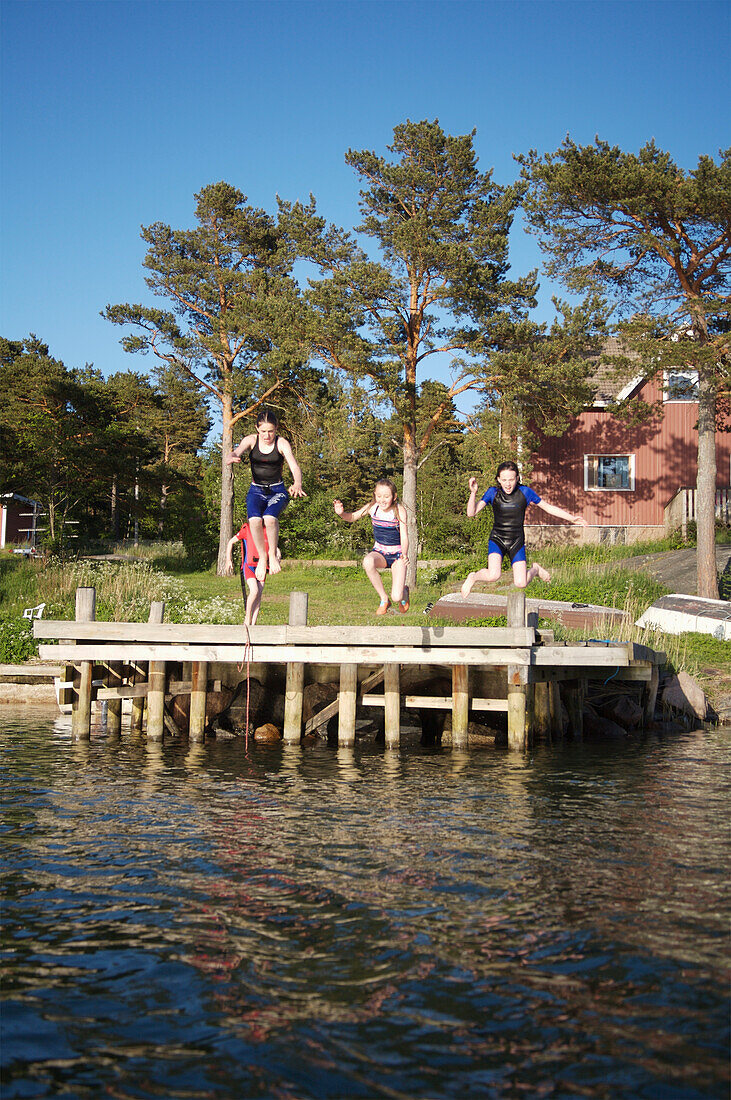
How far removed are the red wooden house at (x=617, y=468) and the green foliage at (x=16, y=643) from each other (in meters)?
20.7

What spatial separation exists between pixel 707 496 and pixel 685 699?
10.3 metres

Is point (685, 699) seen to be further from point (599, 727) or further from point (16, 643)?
point (16, 643)

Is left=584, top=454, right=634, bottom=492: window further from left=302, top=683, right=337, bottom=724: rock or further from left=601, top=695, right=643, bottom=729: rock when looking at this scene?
left=302, top=683, right=337, bottom=724: rock

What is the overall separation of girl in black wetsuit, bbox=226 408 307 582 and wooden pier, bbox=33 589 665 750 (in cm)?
192

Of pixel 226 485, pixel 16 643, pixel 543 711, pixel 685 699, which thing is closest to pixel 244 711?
pixel 543 711

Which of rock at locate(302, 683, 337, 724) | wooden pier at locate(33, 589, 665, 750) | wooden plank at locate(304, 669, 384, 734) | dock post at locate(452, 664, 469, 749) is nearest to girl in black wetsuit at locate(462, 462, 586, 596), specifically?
wooden pier at locate(33, 589, 665, 750)

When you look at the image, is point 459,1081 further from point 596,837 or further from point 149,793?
point 149,793

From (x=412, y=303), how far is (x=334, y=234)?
5.56 m

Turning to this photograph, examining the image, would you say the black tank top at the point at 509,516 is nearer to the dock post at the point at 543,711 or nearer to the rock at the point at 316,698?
the dock post at the point at 543,711

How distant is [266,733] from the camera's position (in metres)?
16.9

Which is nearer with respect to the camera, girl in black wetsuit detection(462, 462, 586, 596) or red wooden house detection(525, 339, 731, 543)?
girl in black wetsuit detection(462, 462, 586, 596)

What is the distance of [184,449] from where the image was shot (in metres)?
64.1

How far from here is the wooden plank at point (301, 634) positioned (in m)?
13.8

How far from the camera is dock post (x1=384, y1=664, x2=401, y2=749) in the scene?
14906 millimetres
